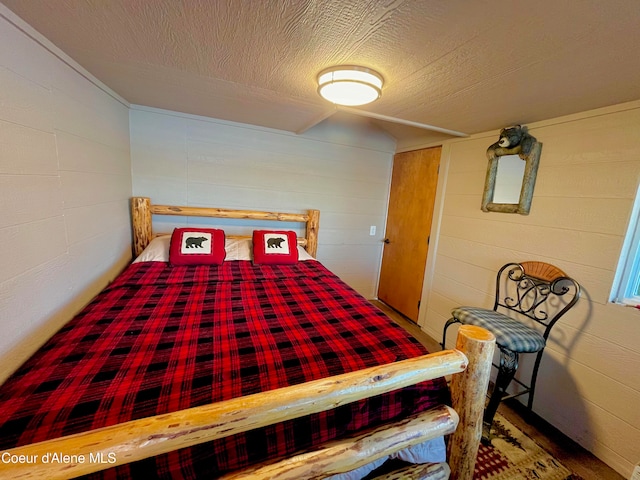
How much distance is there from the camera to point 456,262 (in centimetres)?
246

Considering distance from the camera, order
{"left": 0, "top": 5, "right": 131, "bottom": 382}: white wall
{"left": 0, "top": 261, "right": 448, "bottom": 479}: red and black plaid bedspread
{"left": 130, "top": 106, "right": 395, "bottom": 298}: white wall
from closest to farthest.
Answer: {"left": 0, "top": 261, "right": 448, "bottom": 479}: red and black plaid bedspread < {"left": 0, "top": 5, "right": 131, "bottom": 382}: white wall < {"left": 130, "top": 106, "right": 395, "bottom": 298}: white wall

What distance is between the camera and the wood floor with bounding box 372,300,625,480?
1.45 m

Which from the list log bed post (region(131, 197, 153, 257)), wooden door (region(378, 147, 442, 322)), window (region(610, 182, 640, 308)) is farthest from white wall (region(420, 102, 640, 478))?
log bed post (region(131, 197, 153, 257))

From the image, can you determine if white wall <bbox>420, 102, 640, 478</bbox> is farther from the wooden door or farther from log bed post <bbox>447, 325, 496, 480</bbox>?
log bed post <bbox>447, 325, 496, 480</bbox>

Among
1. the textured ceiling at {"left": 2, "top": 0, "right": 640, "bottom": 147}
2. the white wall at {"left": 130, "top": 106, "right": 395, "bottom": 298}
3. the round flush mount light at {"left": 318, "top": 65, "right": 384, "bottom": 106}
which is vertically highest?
the textured ceiling at {"left": 2, "top": 0, "right": 640, "bottom": 147}

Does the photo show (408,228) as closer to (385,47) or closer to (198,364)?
(385,47)

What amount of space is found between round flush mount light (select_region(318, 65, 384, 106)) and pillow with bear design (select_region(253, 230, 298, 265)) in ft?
4.48

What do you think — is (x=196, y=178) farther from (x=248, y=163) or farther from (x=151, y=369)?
(x=151, y=369)

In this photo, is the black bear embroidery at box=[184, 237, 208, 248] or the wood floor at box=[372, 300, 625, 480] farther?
the black bear embroidery at box=[184, 237, 208, 248]

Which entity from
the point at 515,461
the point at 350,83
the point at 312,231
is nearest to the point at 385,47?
the point at 350,83

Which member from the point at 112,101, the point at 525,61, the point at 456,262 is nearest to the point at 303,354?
the point at 525,61

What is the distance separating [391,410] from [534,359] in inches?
60.2

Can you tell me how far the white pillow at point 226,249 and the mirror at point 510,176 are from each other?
172 centimetres

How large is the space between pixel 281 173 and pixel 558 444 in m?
3.02
